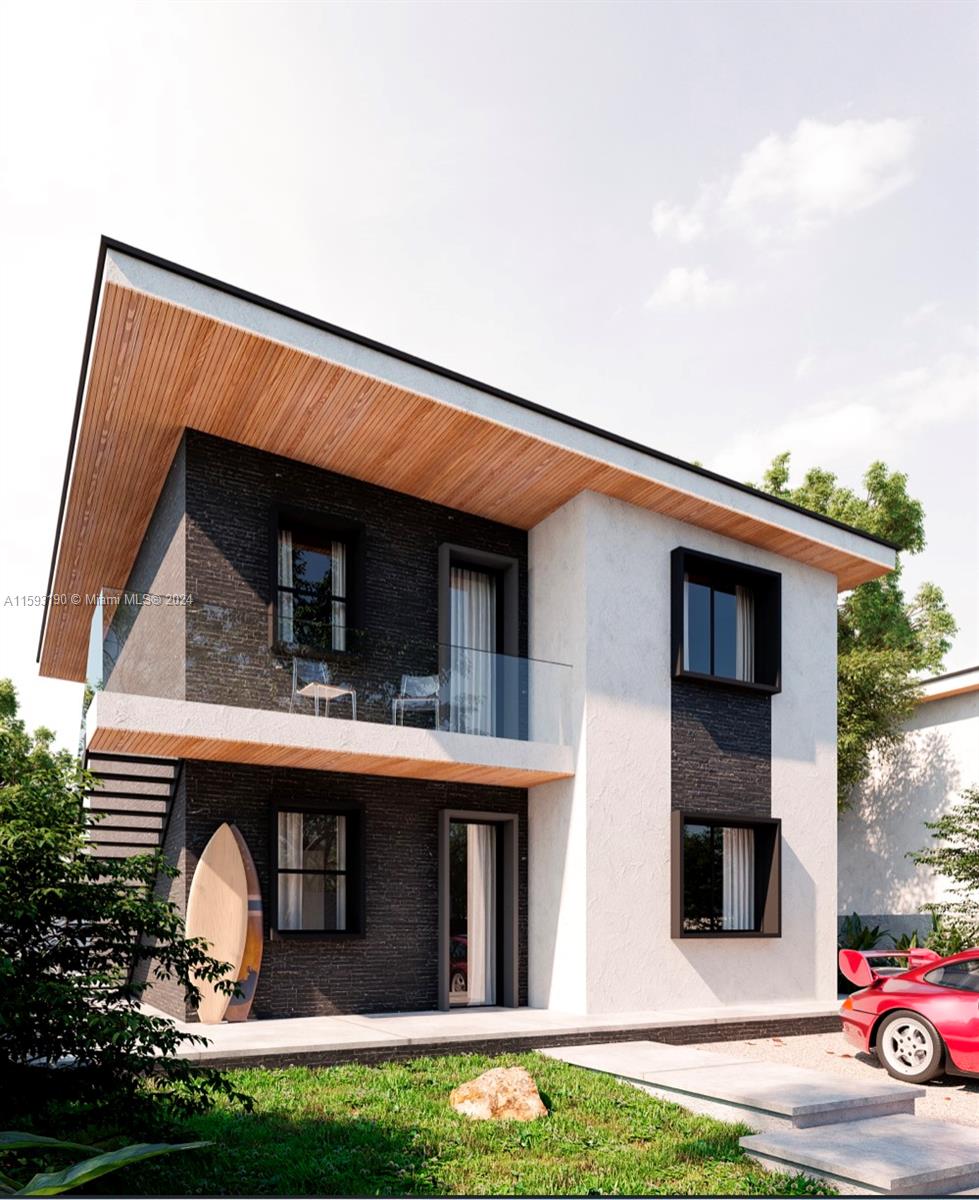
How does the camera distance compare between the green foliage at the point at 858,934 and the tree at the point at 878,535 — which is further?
the tree at the point at 878,535

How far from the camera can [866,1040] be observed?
1162 cm

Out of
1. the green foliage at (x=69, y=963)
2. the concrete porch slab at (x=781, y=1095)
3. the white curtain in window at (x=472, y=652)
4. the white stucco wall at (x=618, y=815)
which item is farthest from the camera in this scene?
the white stucco wall at (x=618, y=815)

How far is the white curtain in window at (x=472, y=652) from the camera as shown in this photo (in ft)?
44.4

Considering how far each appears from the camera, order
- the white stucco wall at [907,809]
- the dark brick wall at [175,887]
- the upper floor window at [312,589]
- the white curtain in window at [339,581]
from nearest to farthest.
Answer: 1. the dark brick wall at [175,887]
2. the upper floor window at [312,589]
3. the white curtain in window at [339,581]
4. the white stucco wall at [907,809]

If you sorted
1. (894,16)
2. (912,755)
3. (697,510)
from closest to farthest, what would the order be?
(894,16) → (697,510) → (912,755)

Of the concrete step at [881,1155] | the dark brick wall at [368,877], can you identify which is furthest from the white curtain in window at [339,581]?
the concrete step at [881,1155]

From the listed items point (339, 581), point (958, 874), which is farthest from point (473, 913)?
point (958, 874)

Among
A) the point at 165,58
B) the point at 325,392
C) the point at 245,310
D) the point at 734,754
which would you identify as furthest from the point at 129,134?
the point at 734,754

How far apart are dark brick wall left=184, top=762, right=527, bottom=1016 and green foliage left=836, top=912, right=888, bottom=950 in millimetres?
9137

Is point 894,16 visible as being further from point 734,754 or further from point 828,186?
point 734,754

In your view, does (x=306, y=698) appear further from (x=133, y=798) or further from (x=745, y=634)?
(x=745, y=634)

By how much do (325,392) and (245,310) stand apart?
1449mm

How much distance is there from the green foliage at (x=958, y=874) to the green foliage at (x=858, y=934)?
4.40 feet

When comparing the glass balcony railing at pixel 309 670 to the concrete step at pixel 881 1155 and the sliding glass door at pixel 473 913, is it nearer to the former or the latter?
the sliding glass door at pixel 473 913
